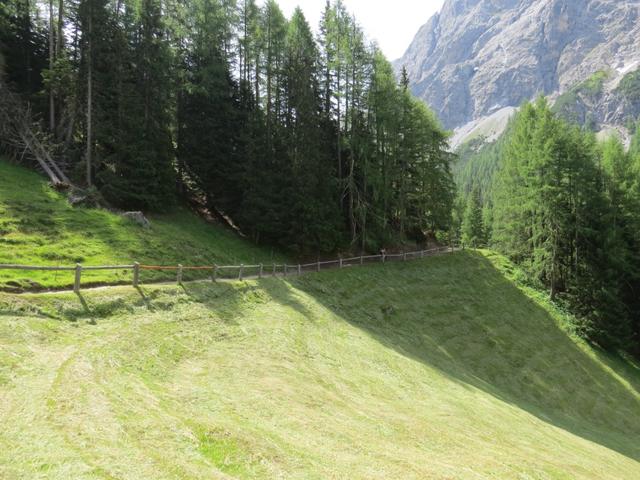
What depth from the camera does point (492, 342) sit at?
93.7ft

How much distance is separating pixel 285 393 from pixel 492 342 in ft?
71.7

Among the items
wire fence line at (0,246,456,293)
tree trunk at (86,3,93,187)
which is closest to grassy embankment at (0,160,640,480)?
wire fence line at (0,246,456,293)

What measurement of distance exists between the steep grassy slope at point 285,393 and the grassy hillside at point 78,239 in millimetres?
4233

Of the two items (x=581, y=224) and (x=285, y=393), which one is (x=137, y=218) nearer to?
(x=285, y=393)

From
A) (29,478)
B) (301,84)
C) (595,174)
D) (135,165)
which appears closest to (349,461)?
(29,478)

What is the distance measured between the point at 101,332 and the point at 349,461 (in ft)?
29.3

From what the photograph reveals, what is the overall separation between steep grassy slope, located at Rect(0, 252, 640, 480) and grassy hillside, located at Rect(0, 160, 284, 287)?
13.9 feet

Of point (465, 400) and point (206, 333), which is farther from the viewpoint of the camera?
point (465, 400)

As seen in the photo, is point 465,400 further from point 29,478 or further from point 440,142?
point 440,142

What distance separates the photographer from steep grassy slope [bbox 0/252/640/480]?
6.97 m

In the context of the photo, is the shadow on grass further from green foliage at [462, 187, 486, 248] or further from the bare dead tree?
green foliage at [462, 187, 486, 248]

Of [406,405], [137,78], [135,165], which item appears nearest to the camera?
[406,405]

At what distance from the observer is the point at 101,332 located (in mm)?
12570

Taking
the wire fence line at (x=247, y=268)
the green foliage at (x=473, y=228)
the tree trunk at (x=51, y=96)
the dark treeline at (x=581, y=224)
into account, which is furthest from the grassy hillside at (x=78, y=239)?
the green foliage at (x=473, y=228)
